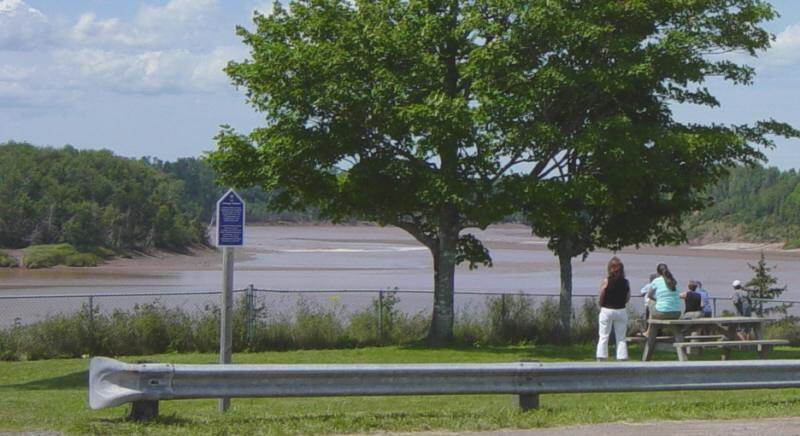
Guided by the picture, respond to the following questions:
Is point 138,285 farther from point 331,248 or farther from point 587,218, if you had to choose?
point 331,248

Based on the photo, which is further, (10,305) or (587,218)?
(10,305)

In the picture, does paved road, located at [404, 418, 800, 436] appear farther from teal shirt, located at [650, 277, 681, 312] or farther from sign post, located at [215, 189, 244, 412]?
teal shirt, located at [650, 277, 681, 312]

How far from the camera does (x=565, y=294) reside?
82.0 ft

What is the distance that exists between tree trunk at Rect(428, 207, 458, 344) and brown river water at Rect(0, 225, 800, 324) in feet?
20.4

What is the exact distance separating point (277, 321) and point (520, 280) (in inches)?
1014

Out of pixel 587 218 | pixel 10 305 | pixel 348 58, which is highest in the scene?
pixel 348 58

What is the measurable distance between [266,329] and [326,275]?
2686 cm

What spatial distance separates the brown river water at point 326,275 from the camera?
35.2 m

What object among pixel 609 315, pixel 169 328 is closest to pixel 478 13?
pixel 609 315

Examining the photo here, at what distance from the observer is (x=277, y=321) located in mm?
24250

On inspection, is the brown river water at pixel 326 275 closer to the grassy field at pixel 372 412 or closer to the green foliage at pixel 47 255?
the green foliage at pixel 47 255

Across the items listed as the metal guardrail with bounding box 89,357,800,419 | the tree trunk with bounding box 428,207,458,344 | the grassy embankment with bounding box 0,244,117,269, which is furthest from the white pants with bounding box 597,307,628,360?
the grassy embankment with bounding box 0,244,117,269

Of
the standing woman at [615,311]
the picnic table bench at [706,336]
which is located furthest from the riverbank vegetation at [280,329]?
the standing woman at [615,311]

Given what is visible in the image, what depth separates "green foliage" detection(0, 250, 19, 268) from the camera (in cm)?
5688
